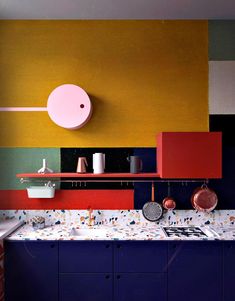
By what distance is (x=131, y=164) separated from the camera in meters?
2.60

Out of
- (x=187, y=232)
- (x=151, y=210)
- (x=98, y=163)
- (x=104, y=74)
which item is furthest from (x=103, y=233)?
(x=104, y=74)

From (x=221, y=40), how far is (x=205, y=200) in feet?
4.99

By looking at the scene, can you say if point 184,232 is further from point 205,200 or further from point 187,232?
point 205,200

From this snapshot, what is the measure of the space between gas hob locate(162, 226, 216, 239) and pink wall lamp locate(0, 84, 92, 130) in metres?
1.22
